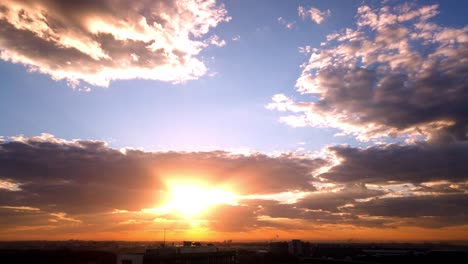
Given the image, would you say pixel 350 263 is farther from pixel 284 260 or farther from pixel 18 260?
pixel 18 260

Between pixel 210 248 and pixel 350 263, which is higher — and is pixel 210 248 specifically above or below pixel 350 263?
above

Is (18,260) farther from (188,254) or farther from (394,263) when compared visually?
(394,263)

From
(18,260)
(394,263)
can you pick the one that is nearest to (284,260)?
(394,263)

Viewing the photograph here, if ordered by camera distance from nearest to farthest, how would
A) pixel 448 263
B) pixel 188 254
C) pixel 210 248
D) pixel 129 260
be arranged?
pixel 129 260, pixel 188 254, pixel 210 248, pixel 448 263

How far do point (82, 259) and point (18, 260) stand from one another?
2055 centimetres

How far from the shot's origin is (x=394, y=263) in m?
157

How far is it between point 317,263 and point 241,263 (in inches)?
1599

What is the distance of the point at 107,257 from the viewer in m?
139

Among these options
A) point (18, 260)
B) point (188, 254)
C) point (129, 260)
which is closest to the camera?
point (129, 260)

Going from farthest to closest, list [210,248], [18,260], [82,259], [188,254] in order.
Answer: [82,259]
[18,260]
[210,248]
[188,254]

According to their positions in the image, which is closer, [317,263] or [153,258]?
[153,258]

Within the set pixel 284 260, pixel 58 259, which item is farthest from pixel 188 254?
pixel 284 260

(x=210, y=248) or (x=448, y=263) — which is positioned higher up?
(x=210, y=248)

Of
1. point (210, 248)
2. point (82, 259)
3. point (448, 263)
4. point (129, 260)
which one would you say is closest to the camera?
point (129, 260)
